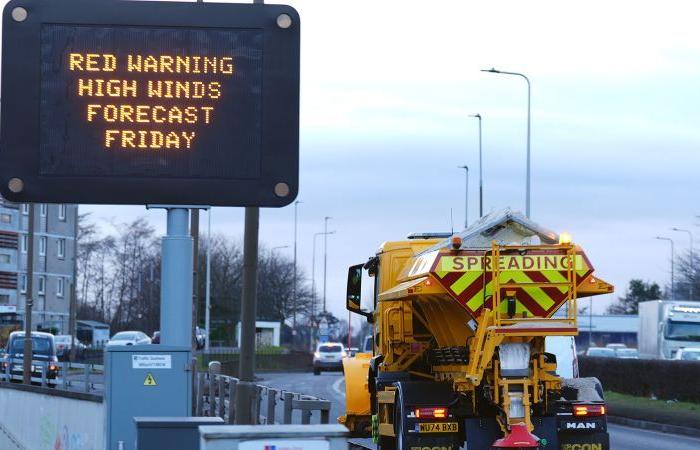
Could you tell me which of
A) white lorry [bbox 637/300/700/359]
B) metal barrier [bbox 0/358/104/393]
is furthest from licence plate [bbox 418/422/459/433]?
white lorry [bbox 637/300/700/359]

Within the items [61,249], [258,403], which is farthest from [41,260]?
[258,403]

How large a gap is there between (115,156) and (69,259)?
344ft

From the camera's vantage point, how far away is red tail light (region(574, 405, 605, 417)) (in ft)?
53.9

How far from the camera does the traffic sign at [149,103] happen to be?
11812 millimetres

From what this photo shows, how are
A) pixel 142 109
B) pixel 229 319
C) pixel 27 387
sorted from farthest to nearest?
1. pixel 229 319
2. pixel 27 387
3. pixel 142 109

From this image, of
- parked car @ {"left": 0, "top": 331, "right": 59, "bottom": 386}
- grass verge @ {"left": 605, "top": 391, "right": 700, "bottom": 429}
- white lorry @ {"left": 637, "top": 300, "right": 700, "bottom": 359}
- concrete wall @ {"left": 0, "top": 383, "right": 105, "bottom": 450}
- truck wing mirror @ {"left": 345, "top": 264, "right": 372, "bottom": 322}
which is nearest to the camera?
concrete wall @ {"left": 0, "top": 383, "right": 105, "bottom": 450}

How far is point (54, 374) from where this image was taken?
4431 centimetres

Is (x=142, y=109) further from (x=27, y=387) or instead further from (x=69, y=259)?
(x=69, y=259)

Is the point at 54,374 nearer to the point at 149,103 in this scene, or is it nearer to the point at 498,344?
the point at 498,344

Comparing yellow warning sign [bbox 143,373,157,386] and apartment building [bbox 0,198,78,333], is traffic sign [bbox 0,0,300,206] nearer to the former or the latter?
yellow warning sign [bbox 143,373,157,386]

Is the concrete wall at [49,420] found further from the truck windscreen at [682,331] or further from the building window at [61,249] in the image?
the building window at [61,249]

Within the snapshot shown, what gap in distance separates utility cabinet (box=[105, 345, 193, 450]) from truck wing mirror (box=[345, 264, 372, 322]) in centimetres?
851

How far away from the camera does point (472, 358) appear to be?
52.5 feet

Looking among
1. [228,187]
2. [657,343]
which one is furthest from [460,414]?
[657,343]
